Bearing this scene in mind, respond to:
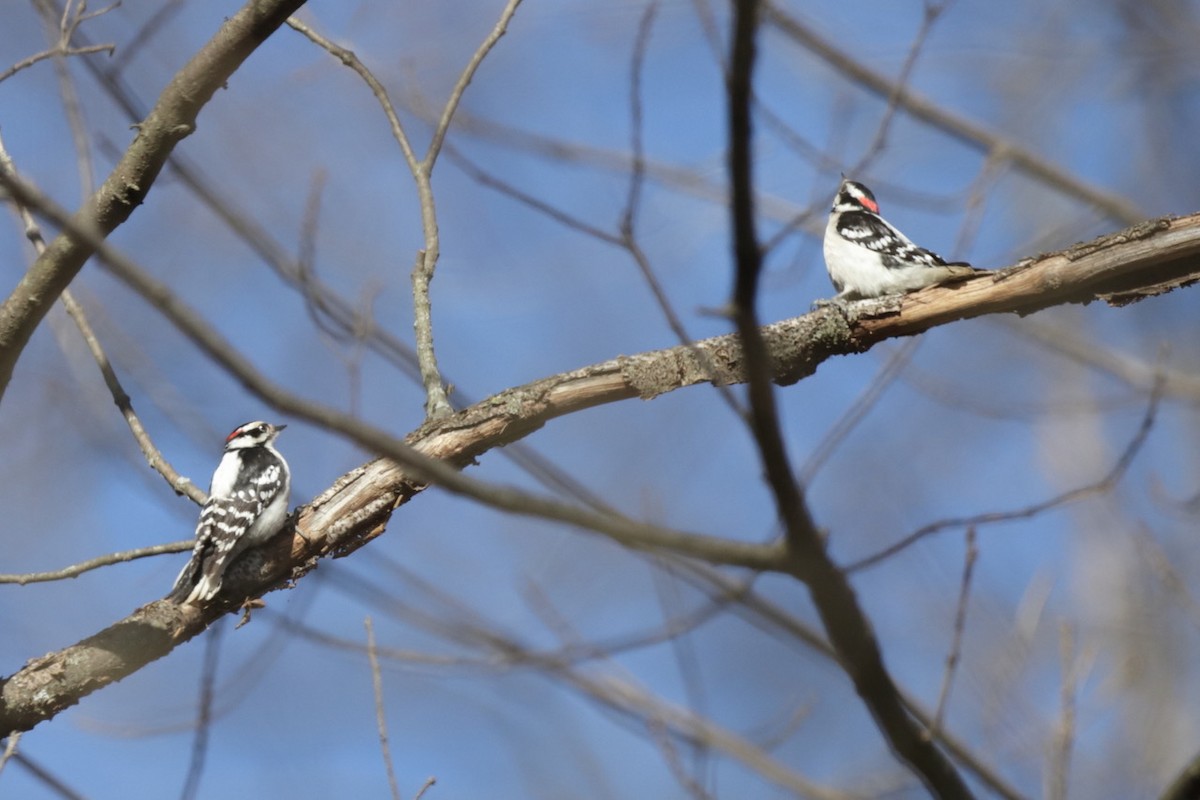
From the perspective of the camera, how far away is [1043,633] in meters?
7.78

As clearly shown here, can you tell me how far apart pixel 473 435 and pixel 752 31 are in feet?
7.62

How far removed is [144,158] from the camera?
3238mm

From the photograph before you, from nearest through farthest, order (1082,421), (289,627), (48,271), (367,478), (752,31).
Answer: (752,31), (48,271), (367,478), (289,627), (1082,421)

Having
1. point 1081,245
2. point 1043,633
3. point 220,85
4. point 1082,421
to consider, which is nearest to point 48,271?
point 220,85

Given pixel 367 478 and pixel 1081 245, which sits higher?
pixel 1081 245

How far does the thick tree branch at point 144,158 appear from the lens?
3.17 m

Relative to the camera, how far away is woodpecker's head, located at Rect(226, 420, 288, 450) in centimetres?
594

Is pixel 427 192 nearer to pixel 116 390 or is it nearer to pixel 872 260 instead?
pixel 116 390

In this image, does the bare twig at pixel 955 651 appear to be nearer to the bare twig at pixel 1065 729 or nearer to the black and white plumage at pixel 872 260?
the bare twig at pixel 1065 729

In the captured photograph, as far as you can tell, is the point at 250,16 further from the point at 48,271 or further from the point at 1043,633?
the point at 1043,633

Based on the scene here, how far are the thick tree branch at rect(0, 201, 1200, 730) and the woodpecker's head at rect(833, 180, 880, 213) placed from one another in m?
2.59

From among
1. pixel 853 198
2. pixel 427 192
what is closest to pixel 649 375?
pixel 427 192

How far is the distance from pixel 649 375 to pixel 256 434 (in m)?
3.04

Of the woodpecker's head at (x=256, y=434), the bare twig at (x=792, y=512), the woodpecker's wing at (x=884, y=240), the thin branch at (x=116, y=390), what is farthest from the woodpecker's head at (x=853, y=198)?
the bare twig at (x=792, y=512)
